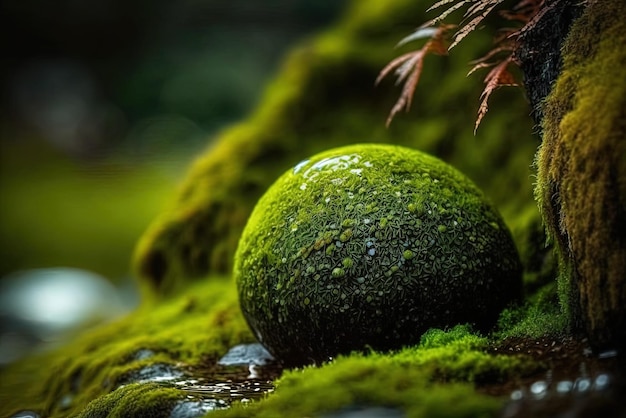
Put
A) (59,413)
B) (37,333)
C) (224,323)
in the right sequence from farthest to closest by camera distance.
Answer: (37,333), (224,323), (59,413)

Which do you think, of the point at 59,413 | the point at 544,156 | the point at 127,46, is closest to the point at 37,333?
the point at 59,413

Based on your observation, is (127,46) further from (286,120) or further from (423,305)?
(423,305)

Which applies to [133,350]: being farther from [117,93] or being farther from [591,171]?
[117,93]

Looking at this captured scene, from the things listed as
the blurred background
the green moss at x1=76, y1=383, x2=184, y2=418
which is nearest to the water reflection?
the blurred background

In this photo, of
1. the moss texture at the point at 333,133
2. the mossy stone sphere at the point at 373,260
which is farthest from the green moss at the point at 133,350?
the mossy stone sphere at the point at 373,260

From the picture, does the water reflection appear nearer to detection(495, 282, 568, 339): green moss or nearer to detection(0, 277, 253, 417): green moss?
detection(0, 277, 253, 417): green moss

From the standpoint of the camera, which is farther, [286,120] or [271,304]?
[286,120]
